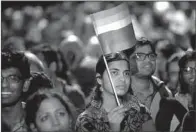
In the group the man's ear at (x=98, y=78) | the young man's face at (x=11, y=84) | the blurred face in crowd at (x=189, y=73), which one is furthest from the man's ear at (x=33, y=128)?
the blurred face in crowd at (x=189, y=73)

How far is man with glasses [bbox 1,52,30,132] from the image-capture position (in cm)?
416

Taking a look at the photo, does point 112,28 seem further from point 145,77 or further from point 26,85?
point 26,85

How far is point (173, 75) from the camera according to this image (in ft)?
14.4

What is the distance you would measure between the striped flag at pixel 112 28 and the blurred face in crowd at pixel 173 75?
0.39 m

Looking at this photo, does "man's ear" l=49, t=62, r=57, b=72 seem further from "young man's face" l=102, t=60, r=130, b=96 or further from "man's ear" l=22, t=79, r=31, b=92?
"young man's face" l=102, t=60, r=130, b=96

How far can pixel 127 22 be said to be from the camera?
425 centimetres

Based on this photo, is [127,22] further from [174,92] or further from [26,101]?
[26,101]

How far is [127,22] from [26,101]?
86 cm

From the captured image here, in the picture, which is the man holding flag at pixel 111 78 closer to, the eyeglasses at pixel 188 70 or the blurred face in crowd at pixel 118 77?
the blurred face in crowd at pixel 118 77

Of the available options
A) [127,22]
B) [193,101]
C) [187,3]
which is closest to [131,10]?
[127,22]

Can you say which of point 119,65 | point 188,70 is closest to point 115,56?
point 119,65

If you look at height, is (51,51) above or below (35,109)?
above

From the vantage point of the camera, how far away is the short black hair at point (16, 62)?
13.7 ft

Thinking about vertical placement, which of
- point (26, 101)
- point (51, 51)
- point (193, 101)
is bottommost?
point (193, 101)
